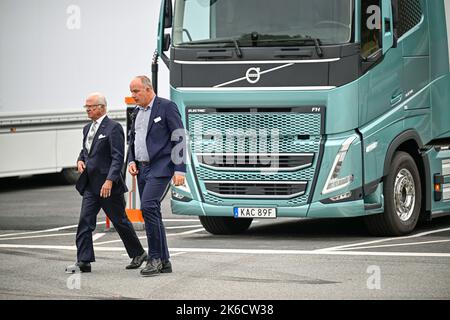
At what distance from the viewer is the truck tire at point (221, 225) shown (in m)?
16.8

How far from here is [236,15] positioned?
1592 centimetres

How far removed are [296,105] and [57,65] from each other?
8.63 meters

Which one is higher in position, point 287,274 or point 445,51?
point 445,51

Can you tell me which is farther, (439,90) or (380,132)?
(439,90)

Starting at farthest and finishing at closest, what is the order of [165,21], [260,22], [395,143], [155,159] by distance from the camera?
[165,21] → [395,143] → [260,22] → [155,159]

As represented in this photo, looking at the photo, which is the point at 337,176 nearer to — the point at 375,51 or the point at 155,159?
the point at 375,51

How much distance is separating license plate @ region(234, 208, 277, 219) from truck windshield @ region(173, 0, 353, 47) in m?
1.90

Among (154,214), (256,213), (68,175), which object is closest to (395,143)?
(256,213)

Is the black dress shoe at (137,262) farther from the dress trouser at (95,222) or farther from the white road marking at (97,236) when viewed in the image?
the white road marking at (97,236)

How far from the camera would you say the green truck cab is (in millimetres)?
15445

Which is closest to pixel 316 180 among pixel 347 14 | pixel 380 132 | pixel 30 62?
pixel 380 132

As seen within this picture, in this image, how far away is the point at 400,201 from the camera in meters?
16.2

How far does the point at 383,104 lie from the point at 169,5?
112 inches
